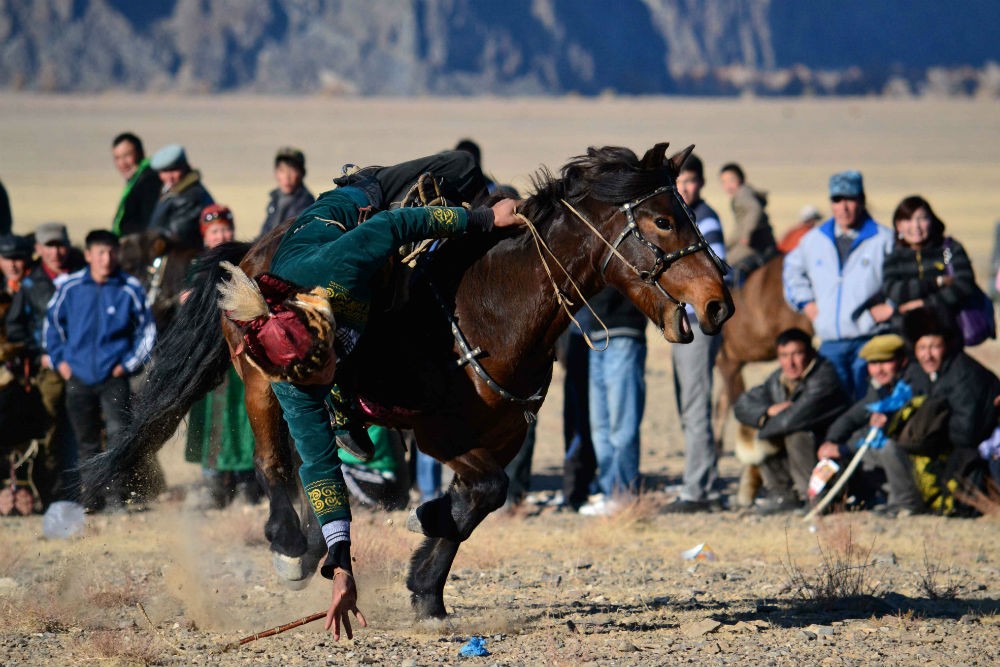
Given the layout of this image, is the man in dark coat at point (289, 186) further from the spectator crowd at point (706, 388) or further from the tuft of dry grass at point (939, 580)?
the tuft of dry grass at point (939, 580)

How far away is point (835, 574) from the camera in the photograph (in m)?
7.63

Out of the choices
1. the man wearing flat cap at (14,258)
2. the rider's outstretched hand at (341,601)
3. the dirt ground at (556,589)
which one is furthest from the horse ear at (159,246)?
the rider's outstretched hand at (341,601)

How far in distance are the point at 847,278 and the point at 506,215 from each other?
15.5 feet

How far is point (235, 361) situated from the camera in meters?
7.22

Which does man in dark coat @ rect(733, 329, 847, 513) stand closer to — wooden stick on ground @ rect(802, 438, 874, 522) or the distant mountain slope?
wooden stick on ground @ rect(802, 438, 874, 522)

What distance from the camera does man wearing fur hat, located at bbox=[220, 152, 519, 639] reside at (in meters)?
5.40

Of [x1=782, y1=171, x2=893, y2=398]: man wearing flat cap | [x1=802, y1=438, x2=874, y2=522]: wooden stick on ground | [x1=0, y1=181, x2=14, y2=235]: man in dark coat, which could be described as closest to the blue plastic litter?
[x1=802, y1=438, x2=874, y2=522]: wooden stick on ground

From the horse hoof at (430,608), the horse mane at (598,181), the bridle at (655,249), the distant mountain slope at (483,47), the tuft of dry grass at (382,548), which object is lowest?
the horse hoof at (430,608)

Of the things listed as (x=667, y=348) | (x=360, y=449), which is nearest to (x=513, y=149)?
(x=667, y=348)

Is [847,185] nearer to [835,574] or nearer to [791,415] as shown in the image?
[791,415]

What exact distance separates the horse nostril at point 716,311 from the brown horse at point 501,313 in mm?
94

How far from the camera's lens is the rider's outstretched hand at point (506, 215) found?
648 cm

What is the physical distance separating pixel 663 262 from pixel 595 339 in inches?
159

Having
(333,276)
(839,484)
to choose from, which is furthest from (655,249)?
(839,484)
